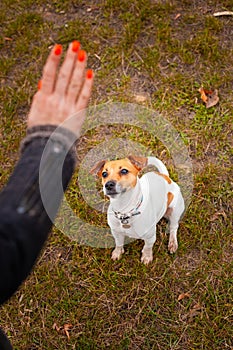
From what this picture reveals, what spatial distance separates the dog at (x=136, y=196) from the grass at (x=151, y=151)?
29cm

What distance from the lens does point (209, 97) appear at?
121 inches

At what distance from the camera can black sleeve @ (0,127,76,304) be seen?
955 mm

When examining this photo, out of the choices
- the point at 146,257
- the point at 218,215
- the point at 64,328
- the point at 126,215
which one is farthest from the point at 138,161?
the point at 64,328

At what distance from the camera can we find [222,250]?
8.48ft

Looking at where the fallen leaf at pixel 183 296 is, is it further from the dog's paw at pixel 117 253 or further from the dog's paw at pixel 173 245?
the dog's paw at pixel 117 253

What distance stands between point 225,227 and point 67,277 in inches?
39.1

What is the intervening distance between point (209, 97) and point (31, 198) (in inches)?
91.4

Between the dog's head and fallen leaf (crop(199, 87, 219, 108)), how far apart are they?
1.11m

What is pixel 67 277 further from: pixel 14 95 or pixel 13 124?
pixel 14 95

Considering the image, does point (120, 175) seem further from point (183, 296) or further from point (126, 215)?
point (183, 296)

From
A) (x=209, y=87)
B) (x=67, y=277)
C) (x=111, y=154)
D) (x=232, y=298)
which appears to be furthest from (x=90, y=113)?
(x=232, y=298)

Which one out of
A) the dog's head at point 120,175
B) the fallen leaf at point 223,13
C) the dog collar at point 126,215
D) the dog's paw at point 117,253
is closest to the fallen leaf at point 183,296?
the dog's paw at point 117,253

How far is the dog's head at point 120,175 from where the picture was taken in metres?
2.01

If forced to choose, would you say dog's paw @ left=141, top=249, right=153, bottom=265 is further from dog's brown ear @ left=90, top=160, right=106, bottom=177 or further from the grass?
dog's brown ear @ left=90, top=160, right=106, bottom=177
